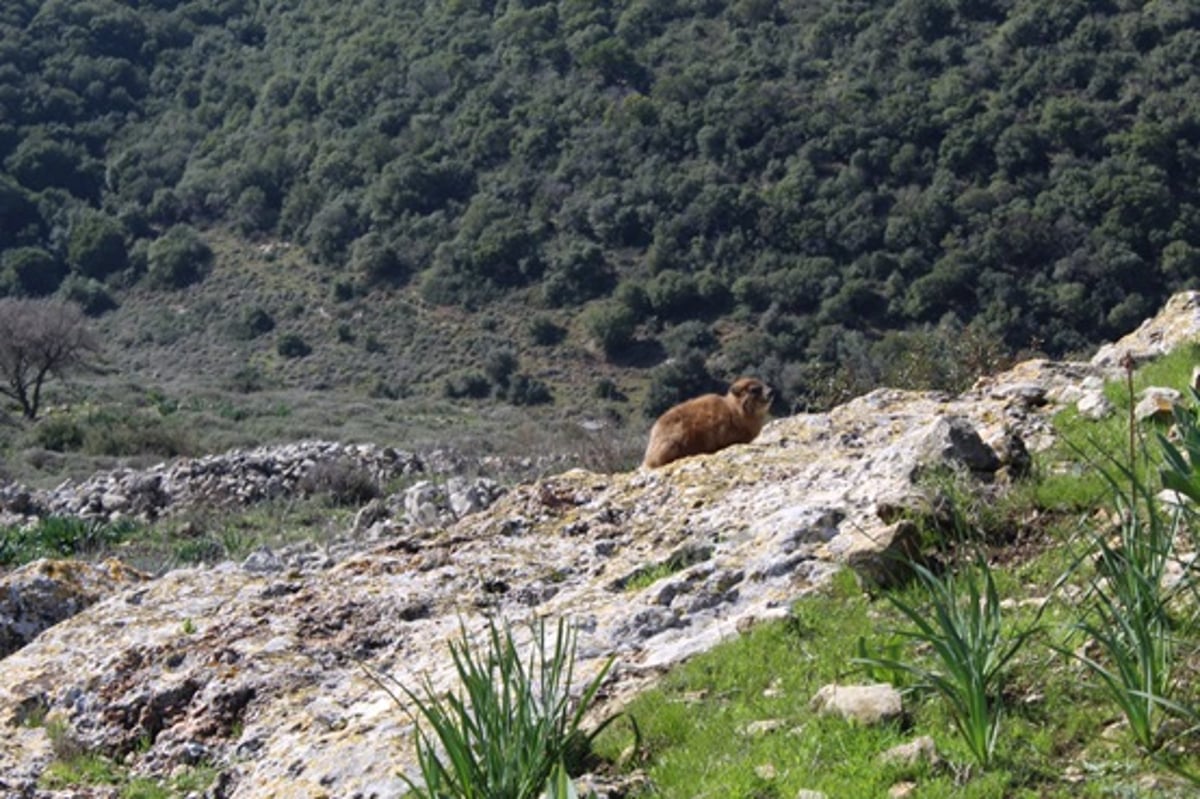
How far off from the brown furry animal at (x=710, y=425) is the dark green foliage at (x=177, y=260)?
39.1 meters

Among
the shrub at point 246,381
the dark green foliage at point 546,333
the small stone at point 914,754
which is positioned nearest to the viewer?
the small stone at point 914,754

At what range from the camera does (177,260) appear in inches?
1854

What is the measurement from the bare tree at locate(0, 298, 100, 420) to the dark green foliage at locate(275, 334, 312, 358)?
197 inches

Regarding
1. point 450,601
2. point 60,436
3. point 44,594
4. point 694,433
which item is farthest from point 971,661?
point 60,436

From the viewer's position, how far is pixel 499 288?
137 ft

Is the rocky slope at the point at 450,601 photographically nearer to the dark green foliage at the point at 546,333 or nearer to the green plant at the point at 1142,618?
the green plant at the point at 1142,618

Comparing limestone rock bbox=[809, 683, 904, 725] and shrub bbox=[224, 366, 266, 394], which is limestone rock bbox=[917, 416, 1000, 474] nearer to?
limestone rock bbox=[809, 683, 904, 725]

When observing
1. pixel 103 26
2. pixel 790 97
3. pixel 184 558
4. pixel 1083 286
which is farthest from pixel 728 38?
pixel 184 558

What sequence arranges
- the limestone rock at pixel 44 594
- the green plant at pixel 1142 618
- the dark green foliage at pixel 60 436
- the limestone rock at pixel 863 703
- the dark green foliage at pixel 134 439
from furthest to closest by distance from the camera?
the dark green foliage at pixel 60 436 < the dark green foliage at pixel 134 439 < the limestone rock at pixel 44 594 < the limestone rock at pixel 863 703 < the green plant at pixel 1142 618

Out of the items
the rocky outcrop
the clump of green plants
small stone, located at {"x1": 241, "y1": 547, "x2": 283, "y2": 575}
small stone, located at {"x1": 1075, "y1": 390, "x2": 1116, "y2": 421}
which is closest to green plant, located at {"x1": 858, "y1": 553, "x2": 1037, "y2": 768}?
small stone, located at {"x1": 1075, "y1": 390, "x2": 1116, "y2": 421}

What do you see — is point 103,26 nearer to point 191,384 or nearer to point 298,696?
point 191,384

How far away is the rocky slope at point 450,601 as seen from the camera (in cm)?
562

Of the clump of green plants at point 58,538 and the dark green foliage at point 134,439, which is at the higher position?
the clump of green plants at point 58,538

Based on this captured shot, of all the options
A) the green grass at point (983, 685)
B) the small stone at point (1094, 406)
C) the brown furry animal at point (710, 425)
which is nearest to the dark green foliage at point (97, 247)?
the brown furry animal at point (710, 425)
